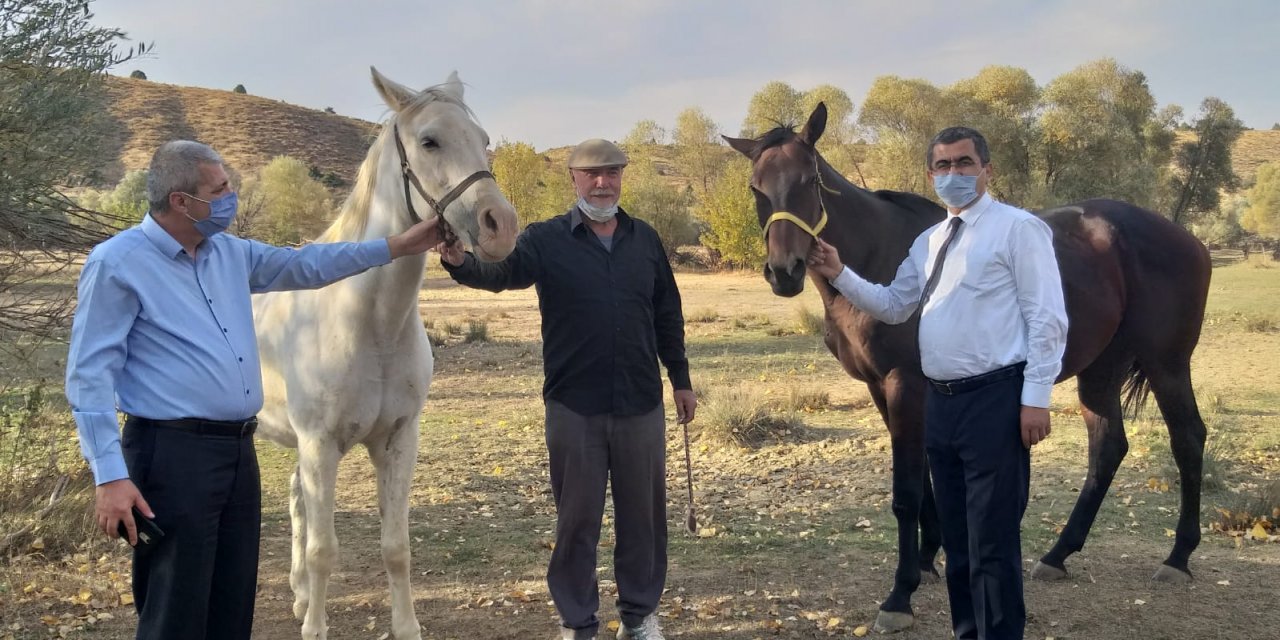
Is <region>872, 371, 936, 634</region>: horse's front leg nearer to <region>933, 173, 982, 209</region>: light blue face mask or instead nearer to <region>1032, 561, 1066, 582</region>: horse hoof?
<region>1032, 561, 1066, 582</region>: horse hoof

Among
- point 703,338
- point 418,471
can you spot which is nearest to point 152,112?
point 703,338

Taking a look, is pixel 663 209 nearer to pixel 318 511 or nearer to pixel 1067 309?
pixel 1067 309

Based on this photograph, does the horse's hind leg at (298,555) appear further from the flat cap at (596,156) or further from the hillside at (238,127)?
the hillside at (238,127)

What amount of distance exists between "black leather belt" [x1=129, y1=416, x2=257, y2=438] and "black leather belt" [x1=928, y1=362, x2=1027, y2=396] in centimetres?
247

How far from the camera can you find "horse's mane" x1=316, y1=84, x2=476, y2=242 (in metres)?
3.34

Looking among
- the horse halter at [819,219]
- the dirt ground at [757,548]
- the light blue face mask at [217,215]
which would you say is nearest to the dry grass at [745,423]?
the dirt ground at [757,548]

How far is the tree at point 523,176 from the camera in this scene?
50.1 meters

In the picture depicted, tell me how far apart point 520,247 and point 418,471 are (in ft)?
14.6

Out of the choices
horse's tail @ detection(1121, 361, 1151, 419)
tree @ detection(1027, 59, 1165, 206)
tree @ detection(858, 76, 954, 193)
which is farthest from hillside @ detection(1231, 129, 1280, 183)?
horse's tail @ detection(1121, 361, 1151, 419)

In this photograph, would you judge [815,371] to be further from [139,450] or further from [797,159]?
[139,450]

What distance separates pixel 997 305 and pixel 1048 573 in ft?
8.53

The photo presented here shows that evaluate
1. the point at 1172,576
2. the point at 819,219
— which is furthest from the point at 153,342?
the point at 1172,576

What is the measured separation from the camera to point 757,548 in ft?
18.0

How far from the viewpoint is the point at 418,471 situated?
7500 mm
